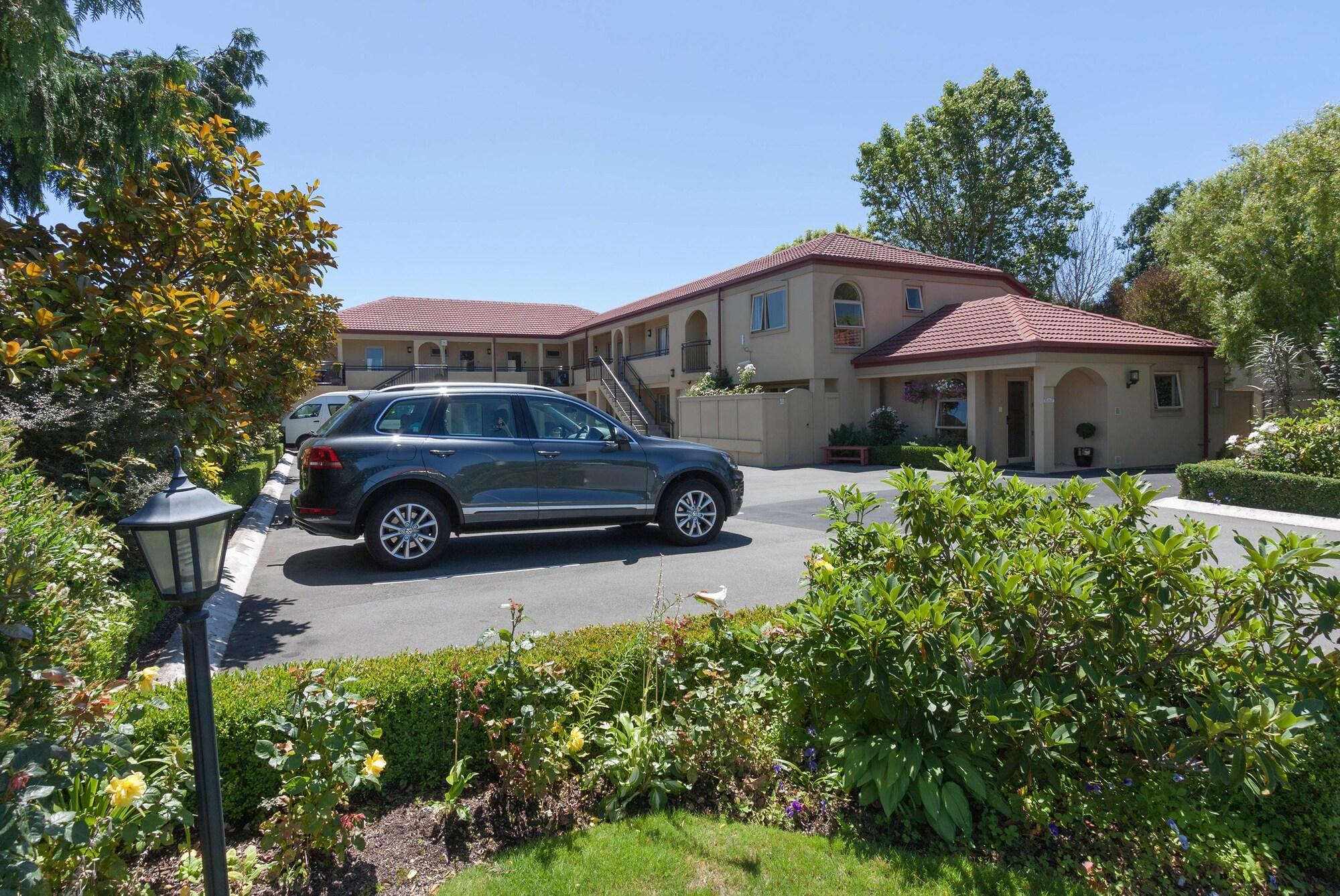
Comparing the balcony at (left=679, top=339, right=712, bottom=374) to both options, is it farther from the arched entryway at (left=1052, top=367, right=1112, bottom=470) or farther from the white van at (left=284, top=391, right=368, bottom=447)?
the white van at (left=284, top=391, right=368, bottom=447)

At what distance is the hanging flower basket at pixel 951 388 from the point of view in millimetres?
20750

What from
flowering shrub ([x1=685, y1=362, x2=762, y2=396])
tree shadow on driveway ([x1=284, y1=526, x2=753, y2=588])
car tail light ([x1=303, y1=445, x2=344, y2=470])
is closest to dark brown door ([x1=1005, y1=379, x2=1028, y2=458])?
flowering shrub ([x1=685, y1=362, x2=762, y2=396])

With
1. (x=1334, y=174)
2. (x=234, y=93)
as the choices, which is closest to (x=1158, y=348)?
(x=1334, y=174)

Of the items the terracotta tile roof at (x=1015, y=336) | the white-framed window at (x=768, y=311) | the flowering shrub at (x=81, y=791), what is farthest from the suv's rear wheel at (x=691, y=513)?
the white-framed window at (x=768, y=311)

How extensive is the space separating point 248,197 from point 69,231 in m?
1.39

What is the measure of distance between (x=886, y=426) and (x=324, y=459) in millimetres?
16998

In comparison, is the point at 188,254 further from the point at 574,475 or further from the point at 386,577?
the point at 574,475

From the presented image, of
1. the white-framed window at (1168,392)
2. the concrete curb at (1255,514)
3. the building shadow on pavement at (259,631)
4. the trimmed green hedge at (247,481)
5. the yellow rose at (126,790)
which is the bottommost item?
the building shadow on pavement at (259,631)

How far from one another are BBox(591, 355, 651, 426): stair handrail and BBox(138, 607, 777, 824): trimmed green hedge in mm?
23343

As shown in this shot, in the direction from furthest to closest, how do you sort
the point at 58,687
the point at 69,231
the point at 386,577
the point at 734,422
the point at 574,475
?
the point at 734,422
the point at 574,475
the point at 386,577
the point at 69,231
the point at 58,687

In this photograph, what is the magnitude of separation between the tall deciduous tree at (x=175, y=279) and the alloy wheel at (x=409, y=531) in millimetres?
1553

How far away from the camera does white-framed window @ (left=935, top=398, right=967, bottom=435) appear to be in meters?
20.7

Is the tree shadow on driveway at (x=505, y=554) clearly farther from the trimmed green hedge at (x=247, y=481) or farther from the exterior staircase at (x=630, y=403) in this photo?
the exterior staircase at (x=630, y=403)

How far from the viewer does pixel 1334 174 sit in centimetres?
1856
